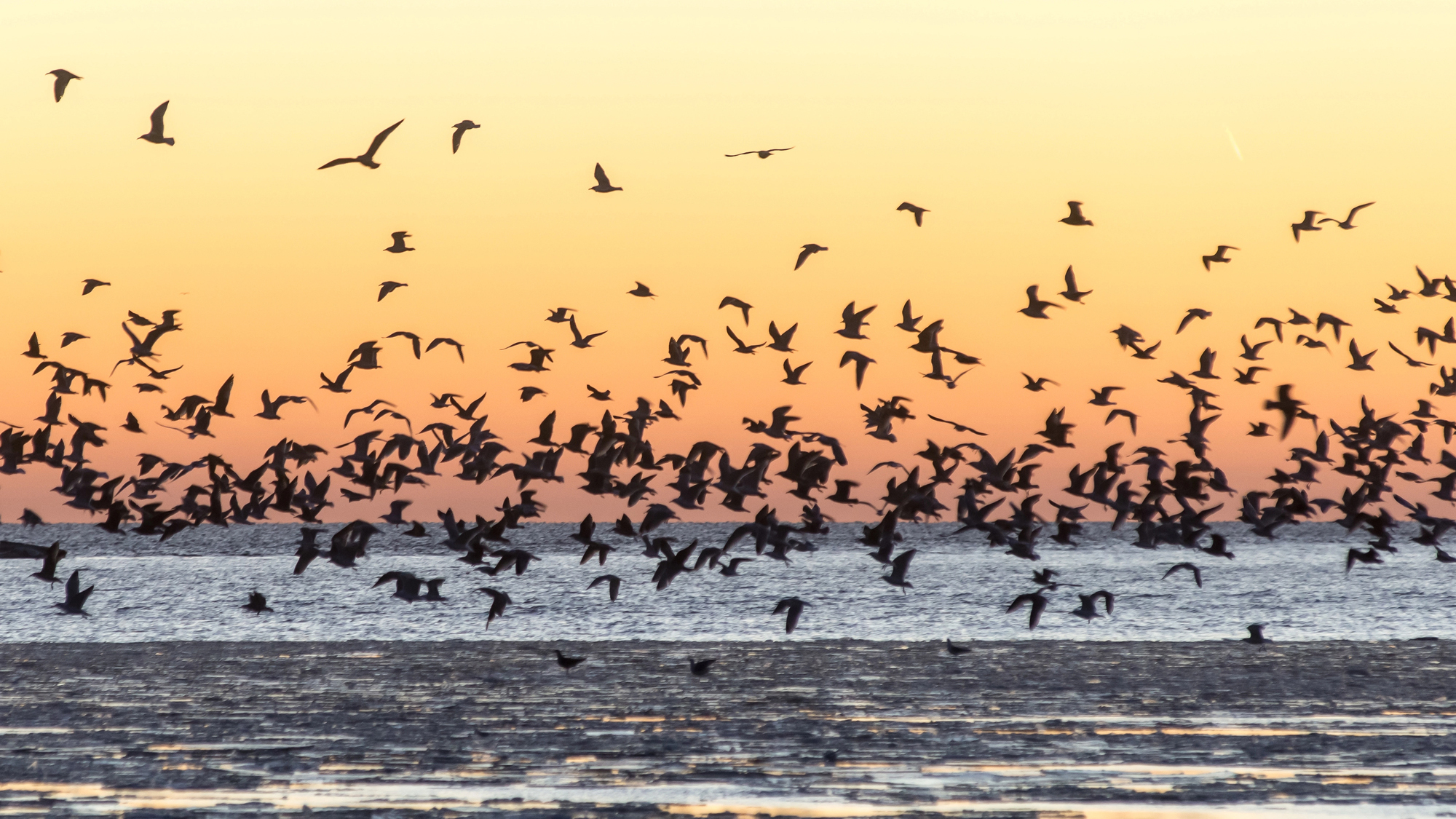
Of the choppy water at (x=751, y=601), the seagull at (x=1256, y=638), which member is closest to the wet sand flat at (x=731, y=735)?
the seagull at (x=1256, y=638)

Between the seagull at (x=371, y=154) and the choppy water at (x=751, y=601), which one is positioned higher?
the seagull at (x=371, y=154)

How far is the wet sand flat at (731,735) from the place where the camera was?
12.0 metres

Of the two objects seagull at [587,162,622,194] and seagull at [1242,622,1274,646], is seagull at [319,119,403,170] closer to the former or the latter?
seagull at [587,162,622,194]

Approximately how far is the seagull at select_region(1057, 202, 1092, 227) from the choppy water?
286 inches

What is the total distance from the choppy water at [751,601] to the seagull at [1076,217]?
23.8ft

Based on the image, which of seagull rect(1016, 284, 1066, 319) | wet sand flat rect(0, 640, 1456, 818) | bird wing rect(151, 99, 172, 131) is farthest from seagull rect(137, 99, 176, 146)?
seagull rect(1016, 284, 1066, 319)

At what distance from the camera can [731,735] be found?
49.6 feet

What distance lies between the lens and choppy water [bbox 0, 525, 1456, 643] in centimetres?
3156

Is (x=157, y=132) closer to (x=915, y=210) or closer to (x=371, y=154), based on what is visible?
(x=371, y=154)

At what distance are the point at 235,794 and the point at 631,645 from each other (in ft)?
50.5

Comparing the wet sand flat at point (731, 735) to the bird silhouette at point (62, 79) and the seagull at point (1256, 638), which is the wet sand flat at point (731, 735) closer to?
the seagull at point (1256, 638)

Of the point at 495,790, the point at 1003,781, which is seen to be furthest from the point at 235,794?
the point at 1003,781

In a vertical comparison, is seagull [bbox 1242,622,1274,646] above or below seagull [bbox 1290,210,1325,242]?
below

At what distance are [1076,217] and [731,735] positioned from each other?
15.5 metres
